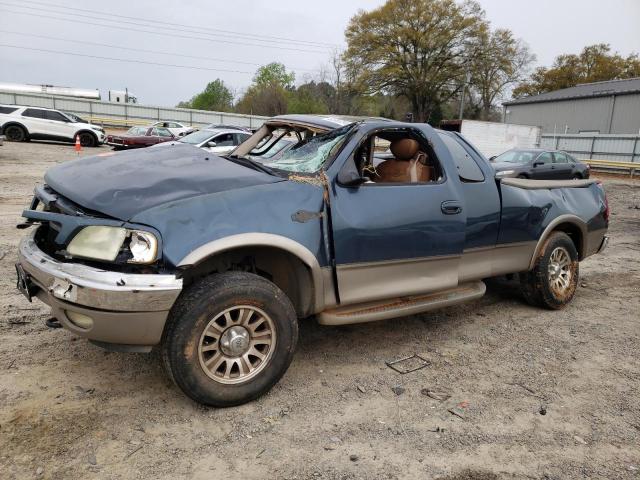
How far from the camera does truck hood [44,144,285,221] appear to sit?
9.80 feet

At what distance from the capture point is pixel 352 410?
128 inches

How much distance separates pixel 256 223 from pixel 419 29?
4834cm

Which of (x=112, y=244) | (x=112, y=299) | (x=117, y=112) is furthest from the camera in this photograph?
(x=117, y=112)

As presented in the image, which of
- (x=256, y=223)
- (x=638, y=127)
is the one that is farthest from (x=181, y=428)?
(x=638, y=127)

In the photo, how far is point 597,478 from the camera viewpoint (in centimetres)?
271

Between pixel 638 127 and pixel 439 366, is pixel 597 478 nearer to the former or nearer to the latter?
pixel 439 366

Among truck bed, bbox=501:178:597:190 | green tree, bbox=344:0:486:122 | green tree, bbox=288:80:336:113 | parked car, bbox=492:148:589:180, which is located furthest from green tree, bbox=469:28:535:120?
truck bed, bbox=501:178:597:190

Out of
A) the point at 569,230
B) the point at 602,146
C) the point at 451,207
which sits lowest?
the point at 569,230

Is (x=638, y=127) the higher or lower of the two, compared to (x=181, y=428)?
higher

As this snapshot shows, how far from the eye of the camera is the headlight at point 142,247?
9.17ft

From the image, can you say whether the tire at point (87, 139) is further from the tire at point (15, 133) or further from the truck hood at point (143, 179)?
the truck hood at point (143, 179)

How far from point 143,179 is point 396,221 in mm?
1746

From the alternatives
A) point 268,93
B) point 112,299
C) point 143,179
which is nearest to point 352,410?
point 112,299

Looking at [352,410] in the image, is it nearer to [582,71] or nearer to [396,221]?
[396,221]
